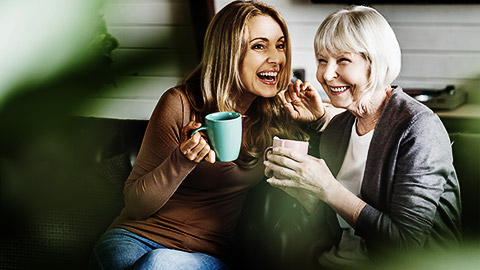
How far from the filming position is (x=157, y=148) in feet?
2.86

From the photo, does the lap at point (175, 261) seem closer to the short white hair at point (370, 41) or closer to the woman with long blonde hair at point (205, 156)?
the woman with long blonde hair at point (205, 156)

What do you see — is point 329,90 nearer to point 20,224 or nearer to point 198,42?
point 198,42

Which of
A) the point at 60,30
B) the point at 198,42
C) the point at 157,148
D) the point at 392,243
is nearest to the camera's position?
the point at 60,30

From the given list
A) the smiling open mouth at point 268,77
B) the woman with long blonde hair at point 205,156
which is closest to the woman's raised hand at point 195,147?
the woman with long blonde hair at point 205,156

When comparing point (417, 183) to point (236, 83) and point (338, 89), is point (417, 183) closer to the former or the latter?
point (338, 89)

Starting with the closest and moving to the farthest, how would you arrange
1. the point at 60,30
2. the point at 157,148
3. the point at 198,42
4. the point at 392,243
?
1. the point at 60,30
2. the point at 392,243
3. the point at 157,148
4. the point at 198,42

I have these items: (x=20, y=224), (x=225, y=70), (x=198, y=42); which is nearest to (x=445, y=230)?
(x=225, y=70)

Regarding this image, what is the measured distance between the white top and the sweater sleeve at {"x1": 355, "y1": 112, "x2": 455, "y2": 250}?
0.16ft

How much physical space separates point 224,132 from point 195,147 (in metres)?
0.06

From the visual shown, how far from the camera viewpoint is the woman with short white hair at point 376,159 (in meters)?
0.72

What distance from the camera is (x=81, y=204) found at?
3.45 feet

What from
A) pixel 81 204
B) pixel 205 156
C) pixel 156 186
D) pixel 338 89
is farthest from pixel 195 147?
pixel 81 204

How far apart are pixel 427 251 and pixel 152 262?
428 millimetres

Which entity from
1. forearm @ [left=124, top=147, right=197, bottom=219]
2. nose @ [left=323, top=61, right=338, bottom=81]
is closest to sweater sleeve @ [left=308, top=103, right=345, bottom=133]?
nose @ [left=323, top=61, right=338, bottom=81]
